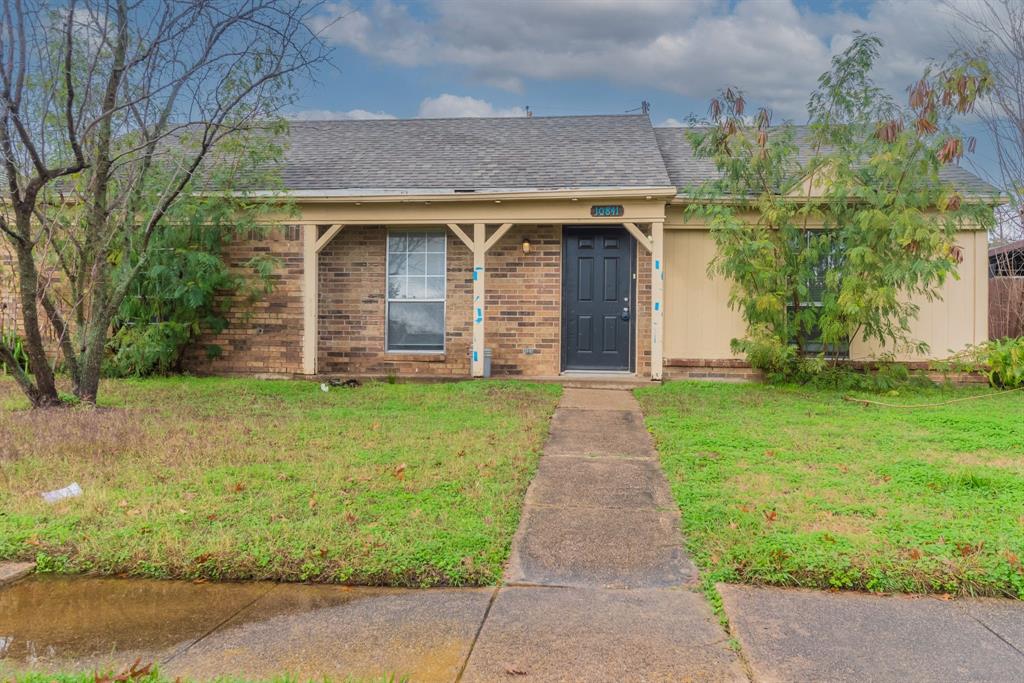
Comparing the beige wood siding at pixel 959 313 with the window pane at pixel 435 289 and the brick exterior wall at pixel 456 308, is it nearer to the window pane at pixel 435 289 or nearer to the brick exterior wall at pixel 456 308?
the brick exterior wall at pixel 456 308

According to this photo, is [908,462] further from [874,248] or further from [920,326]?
[920,326]

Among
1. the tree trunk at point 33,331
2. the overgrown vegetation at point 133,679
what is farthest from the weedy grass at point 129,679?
the tree trunk at point 33,331

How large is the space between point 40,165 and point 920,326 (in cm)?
1072

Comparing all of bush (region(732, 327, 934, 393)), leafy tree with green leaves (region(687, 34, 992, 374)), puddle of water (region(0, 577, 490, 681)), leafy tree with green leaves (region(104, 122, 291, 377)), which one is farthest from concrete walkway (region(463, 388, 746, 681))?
leafy tree with green leaves (region(104, 122, 291, 377))

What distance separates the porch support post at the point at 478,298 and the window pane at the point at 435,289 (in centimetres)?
87

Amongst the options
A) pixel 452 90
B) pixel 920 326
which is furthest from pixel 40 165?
pixel 452 90

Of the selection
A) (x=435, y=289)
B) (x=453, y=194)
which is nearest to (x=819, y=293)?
(x=453, y=194)

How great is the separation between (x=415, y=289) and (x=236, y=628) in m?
8.07

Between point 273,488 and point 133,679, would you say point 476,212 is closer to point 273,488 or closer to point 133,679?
point 273,488

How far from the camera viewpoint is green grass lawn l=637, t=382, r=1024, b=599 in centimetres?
332

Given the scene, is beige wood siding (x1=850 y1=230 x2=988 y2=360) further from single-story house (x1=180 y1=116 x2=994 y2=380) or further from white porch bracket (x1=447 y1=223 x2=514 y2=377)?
white porch bracket (x1=447 y1=223 x2=514 y2=377)

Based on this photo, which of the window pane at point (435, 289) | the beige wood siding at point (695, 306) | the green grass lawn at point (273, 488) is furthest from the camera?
the window pane at point (435, 289)

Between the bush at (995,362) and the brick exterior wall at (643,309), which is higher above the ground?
the brick exterior wall at (643,309)

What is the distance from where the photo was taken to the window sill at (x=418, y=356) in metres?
10.6
